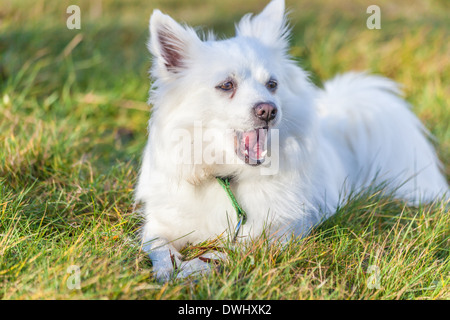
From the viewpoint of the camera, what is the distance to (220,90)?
2658mm

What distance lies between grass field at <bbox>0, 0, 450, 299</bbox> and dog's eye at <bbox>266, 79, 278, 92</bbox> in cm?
78

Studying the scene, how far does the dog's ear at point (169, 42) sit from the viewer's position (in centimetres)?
268

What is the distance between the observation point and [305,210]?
9.11 feet

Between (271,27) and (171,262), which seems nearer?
(171,262)

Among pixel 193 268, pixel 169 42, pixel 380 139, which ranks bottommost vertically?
pixel 193 268

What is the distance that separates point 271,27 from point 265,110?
654 millimetres
